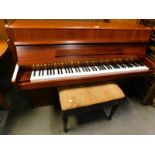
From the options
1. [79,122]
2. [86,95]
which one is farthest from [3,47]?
[79,122]

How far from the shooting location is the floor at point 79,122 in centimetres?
147

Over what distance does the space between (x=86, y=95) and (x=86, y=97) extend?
0.09ft

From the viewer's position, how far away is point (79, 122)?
157cm

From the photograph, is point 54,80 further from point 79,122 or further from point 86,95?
point 79,122

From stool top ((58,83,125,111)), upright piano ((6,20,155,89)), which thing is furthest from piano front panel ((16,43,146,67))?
stool top ((58,83,125,111))

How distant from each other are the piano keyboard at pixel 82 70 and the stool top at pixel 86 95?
0.16m

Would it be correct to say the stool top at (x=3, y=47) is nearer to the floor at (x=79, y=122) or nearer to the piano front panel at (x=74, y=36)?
the piano front panel at (x=74, y=36)

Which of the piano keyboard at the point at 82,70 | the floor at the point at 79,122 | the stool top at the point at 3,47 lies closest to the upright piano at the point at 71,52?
the piano keyboard at the point at 82,70
